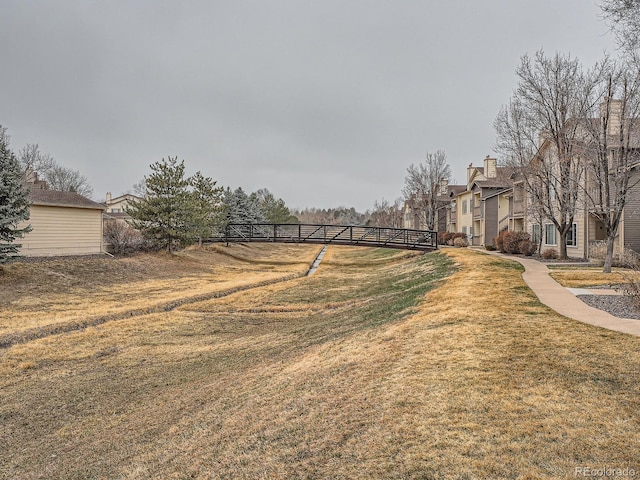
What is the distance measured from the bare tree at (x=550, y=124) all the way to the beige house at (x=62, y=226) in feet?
87.5

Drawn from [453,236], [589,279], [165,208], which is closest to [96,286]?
[165,208]

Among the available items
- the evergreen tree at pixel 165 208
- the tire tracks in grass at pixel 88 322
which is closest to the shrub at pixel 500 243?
the tire tracks in grass at pixel 88 322

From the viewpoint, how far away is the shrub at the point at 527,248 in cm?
2484

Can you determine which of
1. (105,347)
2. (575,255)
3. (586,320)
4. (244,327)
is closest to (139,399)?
(105,347)

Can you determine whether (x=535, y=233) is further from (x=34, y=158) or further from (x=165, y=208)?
(x=34, y=158)

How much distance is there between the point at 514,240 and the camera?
2627cm

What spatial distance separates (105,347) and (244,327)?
401cm

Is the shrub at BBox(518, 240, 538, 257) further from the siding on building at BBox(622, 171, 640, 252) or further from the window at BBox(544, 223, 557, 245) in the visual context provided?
the siding on building at BBox(622, 171, 640, 252)

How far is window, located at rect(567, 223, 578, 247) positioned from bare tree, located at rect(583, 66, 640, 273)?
7991 millimetres

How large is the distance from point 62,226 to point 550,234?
31834mm

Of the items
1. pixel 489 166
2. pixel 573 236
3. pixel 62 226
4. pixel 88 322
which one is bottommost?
pixel 88 322

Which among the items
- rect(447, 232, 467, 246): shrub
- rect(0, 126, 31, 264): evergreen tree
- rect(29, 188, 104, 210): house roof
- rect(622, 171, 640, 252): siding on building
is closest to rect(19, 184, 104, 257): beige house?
rect(29, 188, 104, 210): house roof

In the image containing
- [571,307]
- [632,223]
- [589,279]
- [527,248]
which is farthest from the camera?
[527,248]

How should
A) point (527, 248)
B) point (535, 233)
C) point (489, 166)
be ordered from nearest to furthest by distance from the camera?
point (527, 248), point (535, 233), point (489, 166)
